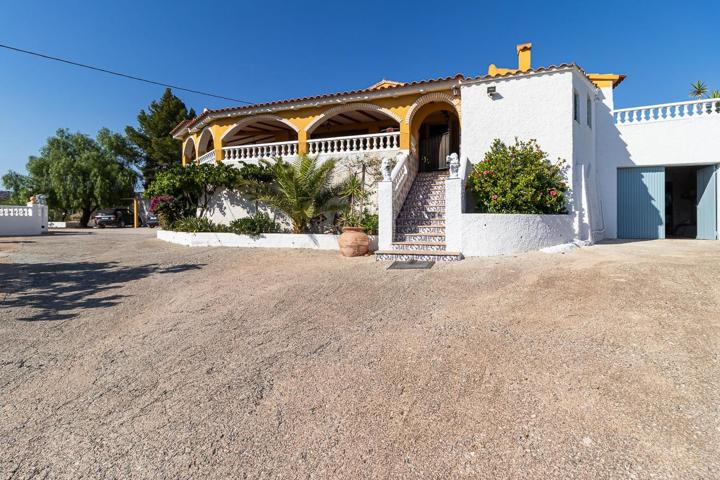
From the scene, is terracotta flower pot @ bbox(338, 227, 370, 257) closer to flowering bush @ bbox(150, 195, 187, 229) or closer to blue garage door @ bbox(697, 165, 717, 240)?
flowering bush @ bbox(150, 195, 187, 229)

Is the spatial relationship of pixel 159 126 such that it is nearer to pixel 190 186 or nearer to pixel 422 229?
pixel 190 186

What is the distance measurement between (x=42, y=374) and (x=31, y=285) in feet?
14.9

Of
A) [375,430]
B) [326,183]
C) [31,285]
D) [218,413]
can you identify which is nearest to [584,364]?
[375,430]

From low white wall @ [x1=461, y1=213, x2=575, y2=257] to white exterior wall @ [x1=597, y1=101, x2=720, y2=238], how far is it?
523 centimetres

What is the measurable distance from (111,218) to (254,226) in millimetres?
22763

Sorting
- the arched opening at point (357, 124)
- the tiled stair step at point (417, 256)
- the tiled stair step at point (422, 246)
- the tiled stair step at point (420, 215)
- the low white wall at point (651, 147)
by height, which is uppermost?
the arched opening at point (357, 124)

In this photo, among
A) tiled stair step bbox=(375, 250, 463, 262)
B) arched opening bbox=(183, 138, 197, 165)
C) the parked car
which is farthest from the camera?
the parked car

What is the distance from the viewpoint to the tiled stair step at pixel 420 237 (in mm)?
9074

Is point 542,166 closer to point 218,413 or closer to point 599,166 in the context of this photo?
point 599,166

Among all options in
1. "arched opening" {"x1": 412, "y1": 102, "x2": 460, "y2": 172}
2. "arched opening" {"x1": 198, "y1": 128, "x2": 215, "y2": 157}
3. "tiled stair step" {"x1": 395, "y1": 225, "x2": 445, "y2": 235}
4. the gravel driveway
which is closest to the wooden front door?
"arched opening" {"x1": 412, "y1": 102, "x2": 460, "y2": 172}

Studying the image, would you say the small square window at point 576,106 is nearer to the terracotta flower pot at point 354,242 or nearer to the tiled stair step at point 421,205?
the tiled stair step at point 421,205

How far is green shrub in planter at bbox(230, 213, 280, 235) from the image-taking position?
38.1ft

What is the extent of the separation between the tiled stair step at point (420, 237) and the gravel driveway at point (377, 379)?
9.27 feet

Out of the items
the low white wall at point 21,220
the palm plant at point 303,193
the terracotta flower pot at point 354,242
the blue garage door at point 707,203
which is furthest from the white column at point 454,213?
the low white wall at point 21,220
